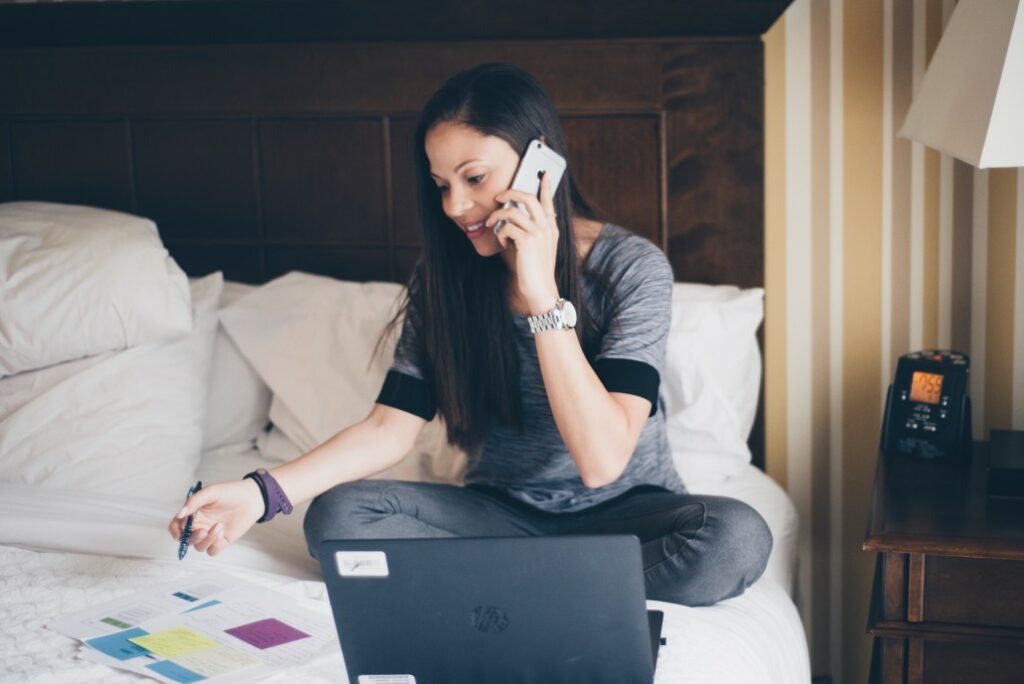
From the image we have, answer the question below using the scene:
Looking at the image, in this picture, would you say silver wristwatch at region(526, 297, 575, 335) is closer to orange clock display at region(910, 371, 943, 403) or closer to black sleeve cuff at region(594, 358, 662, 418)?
black sleeve cuff at region(594, 358, 662, 418)

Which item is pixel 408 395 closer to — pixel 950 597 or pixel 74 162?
pixel 950 597

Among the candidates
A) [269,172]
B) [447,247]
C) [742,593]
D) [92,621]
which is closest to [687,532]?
[742,593]

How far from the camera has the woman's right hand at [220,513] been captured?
1.44m

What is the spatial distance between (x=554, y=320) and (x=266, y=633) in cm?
52

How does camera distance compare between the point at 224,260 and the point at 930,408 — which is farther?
the point at 224,260

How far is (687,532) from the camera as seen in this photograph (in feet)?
4.95

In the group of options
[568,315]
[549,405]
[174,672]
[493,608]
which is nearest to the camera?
[493,608]

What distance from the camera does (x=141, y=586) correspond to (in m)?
1.51

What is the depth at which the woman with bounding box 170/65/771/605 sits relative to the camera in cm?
148

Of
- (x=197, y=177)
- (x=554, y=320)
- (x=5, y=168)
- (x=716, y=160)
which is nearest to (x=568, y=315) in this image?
(x=554, y=320)

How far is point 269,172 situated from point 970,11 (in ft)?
4.37

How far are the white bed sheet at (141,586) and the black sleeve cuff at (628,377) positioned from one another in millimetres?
281

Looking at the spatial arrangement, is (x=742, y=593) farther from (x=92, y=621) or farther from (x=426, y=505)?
(x=92, y=621)

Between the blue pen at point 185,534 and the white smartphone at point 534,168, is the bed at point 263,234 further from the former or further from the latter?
the white smartphone at point 534,168
